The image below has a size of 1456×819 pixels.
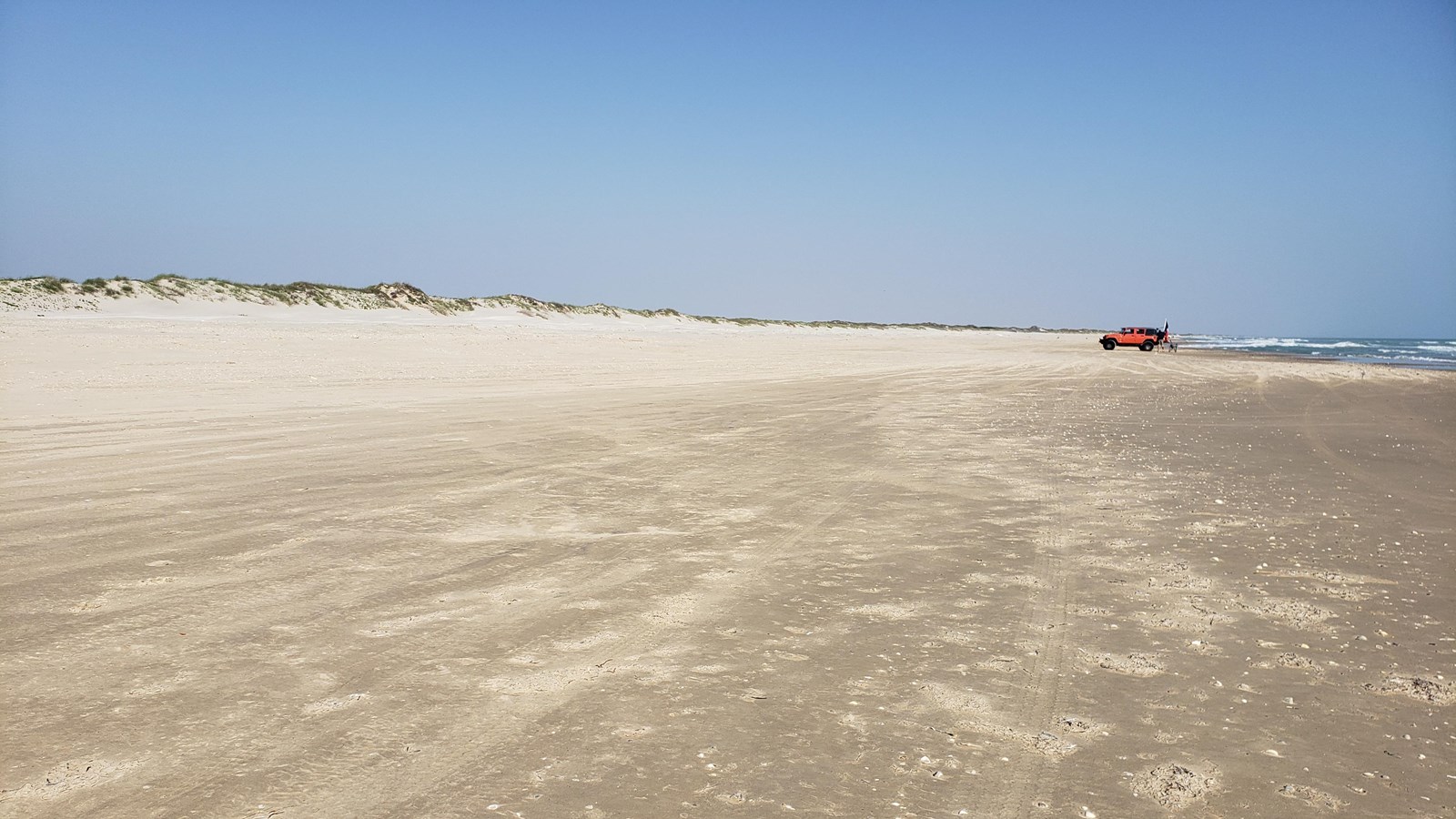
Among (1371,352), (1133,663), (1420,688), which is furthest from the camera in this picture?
(1371,352)

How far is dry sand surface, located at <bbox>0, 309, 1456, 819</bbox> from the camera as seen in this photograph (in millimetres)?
2711

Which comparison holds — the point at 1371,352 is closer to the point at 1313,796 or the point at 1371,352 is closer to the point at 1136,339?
the point at 1136,339

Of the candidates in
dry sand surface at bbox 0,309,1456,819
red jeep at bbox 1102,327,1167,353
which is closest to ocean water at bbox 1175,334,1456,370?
red jeep at bbox 1102,327,1167,353

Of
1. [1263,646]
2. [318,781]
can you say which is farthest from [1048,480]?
[318,781]

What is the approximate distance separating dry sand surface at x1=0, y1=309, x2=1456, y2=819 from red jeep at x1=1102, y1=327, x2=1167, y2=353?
43.7 m

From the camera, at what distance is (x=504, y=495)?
22.1 feet

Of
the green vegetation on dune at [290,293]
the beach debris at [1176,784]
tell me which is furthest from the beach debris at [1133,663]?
the green vegetation on dune at [290,293]

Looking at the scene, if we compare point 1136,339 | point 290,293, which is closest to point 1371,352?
point 1136,339

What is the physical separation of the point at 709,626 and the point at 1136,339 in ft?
180

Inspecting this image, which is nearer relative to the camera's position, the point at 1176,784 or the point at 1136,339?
the point at 1176,784

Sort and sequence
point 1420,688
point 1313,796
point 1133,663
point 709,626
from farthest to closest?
point 709,626
point 1133,663
point 1420,688
point 1313,796

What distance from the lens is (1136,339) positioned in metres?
52.3

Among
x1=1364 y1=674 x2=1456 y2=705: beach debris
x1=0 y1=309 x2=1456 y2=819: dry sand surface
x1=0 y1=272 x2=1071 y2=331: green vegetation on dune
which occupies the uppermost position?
x1=0 y1=272 x2=1071 y2=331: green vegetation on dune

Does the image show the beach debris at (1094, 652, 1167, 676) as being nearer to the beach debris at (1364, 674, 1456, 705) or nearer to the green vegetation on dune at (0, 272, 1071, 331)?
the beach debris at (1364, 674, 1456, 705)
